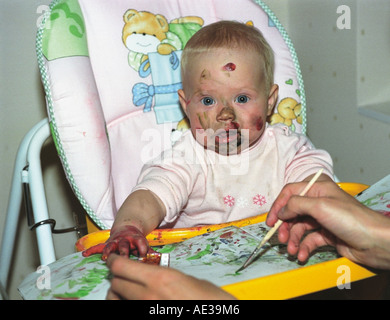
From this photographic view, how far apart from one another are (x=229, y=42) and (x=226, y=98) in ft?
0.33

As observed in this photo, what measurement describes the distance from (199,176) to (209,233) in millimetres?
199

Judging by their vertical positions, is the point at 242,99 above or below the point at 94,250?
above

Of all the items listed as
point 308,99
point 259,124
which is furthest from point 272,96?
point 308,99

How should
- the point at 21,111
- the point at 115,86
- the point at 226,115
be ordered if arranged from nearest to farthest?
the point at 226,115 → the point at 115,86 → the point at 21,111

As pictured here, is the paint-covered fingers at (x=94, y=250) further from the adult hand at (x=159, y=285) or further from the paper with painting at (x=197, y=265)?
the adult hand at (x=159, y=285)

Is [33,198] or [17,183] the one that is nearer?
[33,198]

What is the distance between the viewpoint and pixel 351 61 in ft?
4.81

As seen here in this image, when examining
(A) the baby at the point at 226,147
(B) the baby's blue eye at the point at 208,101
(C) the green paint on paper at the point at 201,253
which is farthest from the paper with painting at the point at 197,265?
(B) the baby's blue eye at the point at 208,101

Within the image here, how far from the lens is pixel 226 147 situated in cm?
100

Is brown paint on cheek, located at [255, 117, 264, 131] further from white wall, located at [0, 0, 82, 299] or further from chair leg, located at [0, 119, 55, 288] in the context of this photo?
white wall, located at [0, 0, 82, 299]

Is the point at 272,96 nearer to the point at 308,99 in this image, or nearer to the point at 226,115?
the point at 226,115

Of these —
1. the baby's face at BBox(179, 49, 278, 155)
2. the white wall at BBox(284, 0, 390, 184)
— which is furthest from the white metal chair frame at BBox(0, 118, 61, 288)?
the white wall at BBox(284, 0, 390, 184)

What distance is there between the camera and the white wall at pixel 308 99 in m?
1.39

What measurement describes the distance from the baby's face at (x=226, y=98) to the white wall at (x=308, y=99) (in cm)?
54
